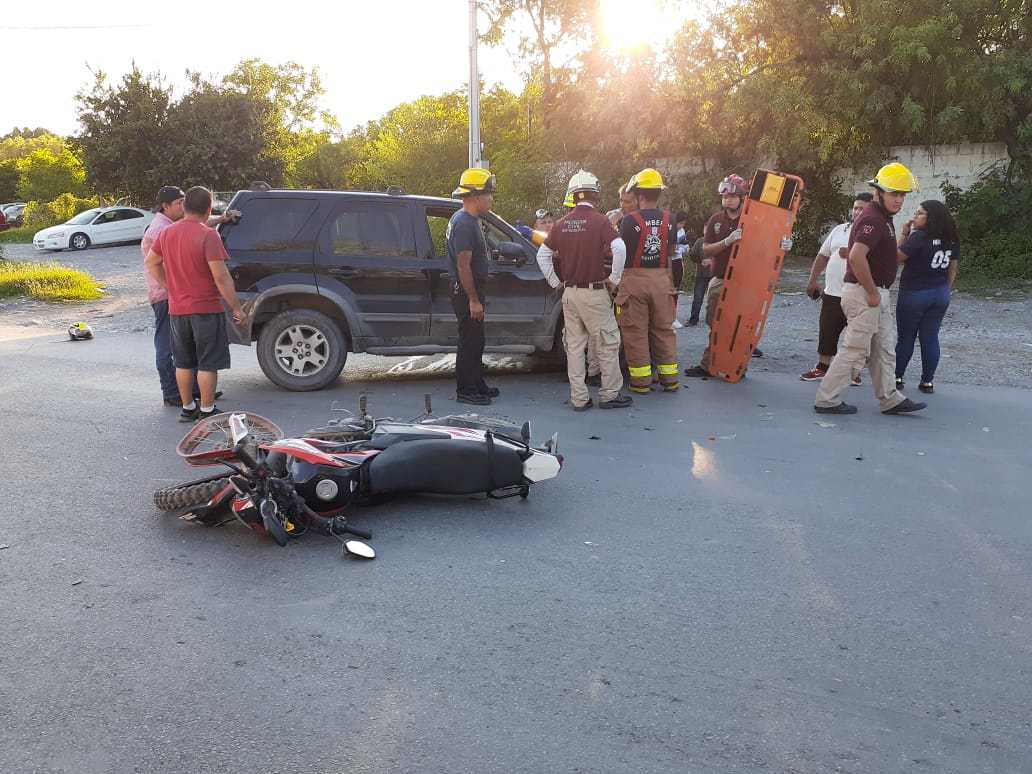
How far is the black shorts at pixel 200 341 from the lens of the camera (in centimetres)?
674

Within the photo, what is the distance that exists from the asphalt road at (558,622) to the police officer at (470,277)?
1.65 m

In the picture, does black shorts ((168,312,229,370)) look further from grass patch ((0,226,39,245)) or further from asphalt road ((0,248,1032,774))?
grass patch ((0,226,39,245))

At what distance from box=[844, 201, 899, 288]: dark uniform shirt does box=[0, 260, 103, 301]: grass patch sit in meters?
13.6

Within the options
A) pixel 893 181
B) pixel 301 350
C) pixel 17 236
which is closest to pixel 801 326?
pixel 893 181

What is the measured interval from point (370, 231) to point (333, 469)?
4.09 m

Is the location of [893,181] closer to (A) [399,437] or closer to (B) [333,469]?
(A) [399,437]

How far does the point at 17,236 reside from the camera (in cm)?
3666

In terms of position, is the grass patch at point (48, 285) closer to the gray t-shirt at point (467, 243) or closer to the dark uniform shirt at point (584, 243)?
the gray t-shirt at point (467, 243)

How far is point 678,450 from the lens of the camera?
615 centimetres

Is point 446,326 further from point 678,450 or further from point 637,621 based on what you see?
point 637,621

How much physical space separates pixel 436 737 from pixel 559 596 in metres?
1.13

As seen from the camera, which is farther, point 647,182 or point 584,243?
point 647,182

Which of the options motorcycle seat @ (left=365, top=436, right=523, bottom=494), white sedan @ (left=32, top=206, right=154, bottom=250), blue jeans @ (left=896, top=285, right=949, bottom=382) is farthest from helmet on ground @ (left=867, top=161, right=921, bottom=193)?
white sedan @ (left=32, top=206, right=154, bottom=250)

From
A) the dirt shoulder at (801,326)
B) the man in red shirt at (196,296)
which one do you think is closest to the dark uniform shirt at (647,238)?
the dirt shoulder at (801,326)
